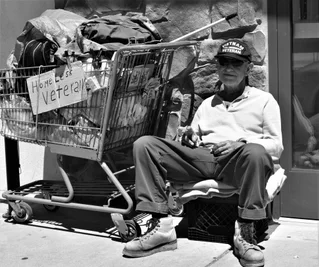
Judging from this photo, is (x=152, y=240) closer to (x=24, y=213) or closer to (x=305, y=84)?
(x=24, y=213)

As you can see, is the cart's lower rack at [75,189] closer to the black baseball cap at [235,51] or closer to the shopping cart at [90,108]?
the shopping cart at [90,108]

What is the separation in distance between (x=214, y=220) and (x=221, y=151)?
1.63ft

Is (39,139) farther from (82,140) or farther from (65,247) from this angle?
(65,247)

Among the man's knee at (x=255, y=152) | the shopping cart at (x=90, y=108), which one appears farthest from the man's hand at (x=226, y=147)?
the shopping cart at (x=90, y=108)

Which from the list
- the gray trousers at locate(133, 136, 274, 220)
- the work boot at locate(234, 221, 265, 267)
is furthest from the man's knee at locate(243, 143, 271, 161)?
the work boot at locate(234, 221, 265, 267)

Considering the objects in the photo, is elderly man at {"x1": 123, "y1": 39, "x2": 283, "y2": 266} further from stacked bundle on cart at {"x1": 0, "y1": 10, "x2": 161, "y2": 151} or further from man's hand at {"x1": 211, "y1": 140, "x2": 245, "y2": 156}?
stacked bundle on cart at {"x1": 0, "y1": 10, "x2": 161, "y2": 151}

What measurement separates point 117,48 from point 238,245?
1409mm

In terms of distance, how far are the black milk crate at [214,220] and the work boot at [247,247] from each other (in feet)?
0.88

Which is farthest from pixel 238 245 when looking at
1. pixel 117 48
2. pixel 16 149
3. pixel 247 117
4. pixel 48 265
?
pixel 16 149

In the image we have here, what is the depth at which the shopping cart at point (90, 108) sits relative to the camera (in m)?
3.92

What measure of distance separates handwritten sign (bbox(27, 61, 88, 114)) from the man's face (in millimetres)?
867

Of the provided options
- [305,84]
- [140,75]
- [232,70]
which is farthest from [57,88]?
[305,84]

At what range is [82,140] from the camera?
4055 millimetres

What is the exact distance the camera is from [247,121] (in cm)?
381
